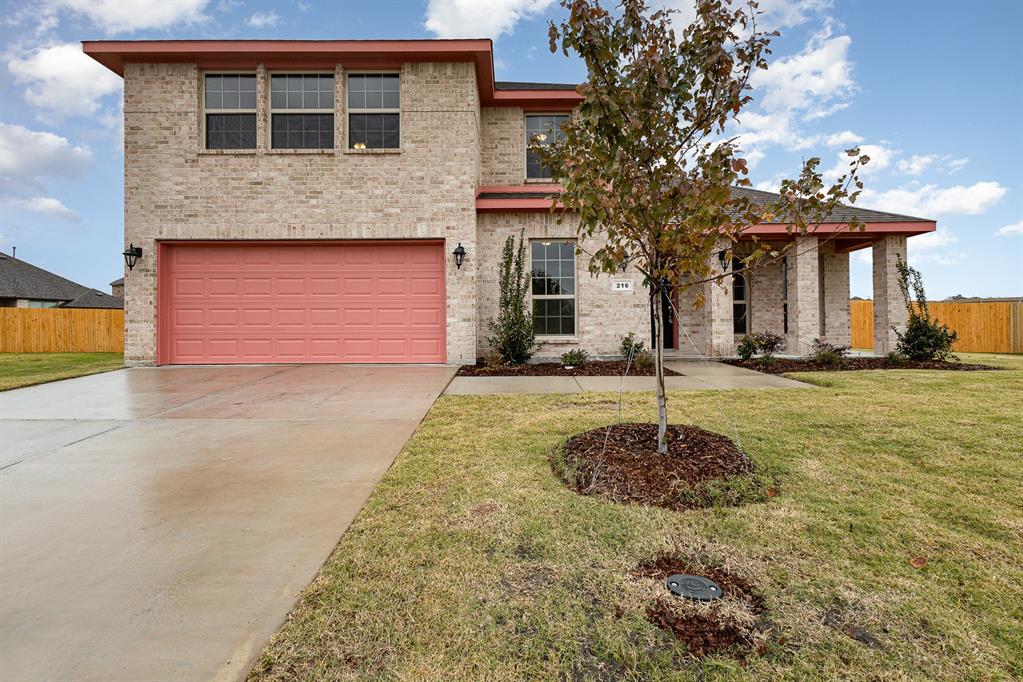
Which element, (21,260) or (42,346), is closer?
(42,346)

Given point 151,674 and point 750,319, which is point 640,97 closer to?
point 151,674

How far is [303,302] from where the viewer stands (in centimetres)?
1034

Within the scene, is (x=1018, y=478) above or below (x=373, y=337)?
below

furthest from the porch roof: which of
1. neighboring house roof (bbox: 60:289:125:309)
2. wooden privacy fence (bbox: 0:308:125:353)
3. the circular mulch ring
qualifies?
neighboring house roof (bbox: 60:289:125:309)

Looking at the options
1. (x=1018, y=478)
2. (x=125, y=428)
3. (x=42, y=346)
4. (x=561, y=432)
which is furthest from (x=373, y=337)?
(x=42, y=346)

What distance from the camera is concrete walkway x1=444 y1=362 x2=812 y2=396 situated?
7.17 metres

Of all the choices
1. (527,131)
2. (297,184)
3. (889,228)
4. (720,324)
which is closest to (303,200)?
(297,184)

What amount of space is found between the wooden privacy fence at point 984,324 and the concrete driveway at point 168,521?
18.2 metres

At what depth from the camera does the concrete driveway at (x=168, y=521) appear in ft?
5.55

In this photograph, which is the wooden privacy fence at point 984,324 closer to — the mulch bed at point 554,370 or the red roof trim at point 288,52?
the mulch bed at point 554,370

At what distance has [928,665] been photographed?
1.55 m

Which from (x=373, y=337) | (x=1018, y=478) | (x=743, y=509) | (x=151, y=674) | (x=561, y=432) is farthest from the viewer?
(x=373, y=337)

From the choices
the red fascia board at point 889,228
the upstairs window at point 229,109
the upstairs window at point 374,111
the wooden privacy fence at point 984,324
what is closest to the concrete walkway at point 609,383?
the red fascia board at point 889,228

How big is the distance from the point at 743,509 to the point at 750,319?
38.1 ft
